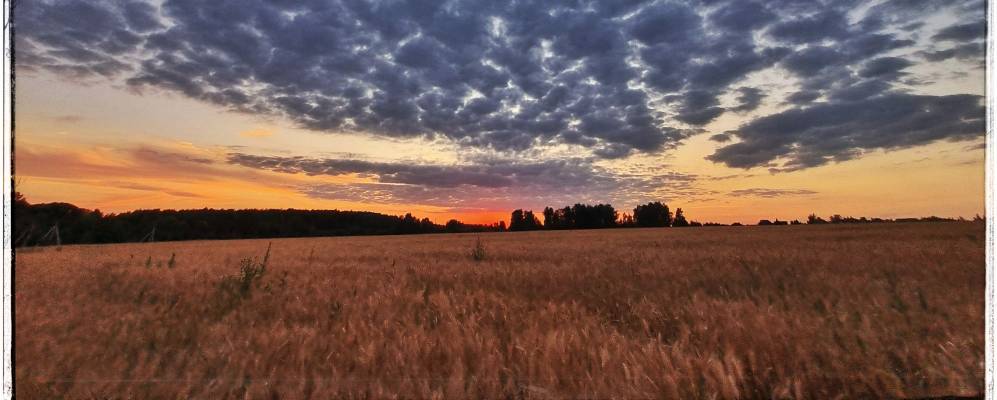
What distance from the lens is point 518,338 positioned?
232 cm

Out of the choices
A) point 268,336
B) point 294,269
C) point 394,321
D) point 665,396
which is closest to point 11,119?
point 268,336

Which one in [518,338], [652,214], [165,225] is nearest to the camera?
[518,338]

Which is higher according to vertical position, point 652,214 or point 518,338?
point 652,214

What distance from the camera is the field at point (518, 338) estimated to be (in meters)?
1.85

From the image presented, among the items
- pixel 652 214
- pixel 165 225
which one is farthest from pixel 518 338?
pixel 165 225

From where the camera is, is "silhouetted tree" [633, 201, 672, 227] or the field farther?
"silhouetted tree" [633, 201, 672, 227]

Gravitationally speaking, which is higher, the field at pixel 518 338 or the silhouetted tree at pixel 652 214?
the silhouetted tree at pixel 652 214

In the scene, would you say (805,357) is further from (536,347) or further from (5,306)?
(5,306)

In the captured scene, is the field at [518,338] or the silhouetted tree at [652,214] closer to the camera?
the field at [518,338]

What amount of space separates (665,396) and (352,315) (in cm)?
190

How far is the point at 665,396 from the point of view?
67.7 inches

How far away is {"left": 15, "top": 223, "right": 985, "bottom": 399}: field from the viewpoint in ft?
6.07

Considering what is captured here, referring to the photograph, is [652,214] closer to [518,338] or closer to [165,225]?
[518,338]

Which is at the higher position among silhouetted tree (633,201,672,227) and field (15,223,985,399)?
silhouetted tree (633,201,672,227)
